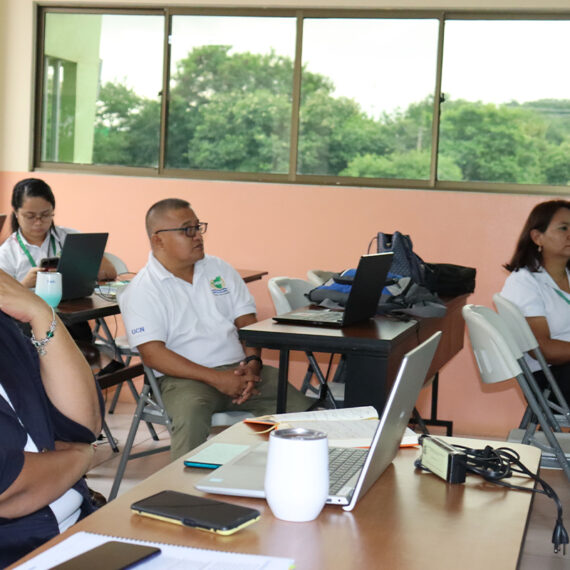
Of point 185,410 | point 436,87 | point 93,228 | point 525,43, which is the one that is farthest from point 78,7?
point 185,410

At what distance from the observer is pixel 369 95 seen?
512 cm

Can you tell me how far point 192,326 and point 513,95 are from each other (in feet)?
8.44

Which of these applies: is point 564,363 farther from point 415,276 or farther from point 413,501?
point 413,501

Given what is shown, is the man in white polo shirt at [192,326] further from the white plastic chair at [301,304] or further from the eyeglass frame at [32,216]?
the eyeglass frame at [32,216]

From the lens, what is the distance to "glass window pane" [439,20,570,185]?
4914 mm

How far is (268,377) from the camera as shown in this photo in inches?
141

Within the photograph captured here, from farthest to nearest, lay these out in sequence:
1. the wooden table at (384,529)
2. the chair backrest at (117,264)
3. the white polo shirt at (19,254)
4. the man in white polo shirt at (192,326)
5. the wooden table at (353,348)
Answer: the chair backrest at (117,264) < the white polo shirt at (19,254) < the man in white polo shirt at (192,326) < the wooden table at (353,348) < the wooden table at (384,529)

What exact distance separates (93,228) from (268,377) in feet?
7.62

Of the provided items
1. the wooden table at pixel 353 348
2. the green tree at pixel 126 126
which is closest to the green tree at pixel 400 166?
the green tree at pixel 126 126

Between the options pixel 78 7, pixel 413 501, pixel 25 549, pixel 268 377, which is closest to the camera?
pixel 413 501

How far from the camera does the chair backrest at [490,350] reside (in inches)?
121

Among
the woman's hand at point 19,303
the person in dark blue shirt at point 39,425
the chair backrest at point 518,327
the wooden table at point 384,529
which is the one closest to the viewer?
the wooden table at point 384,529

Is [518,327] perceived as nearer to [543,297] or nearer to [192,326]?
[543,297]

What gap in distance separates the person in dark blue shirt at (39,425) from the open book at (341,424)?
35 centimetres
